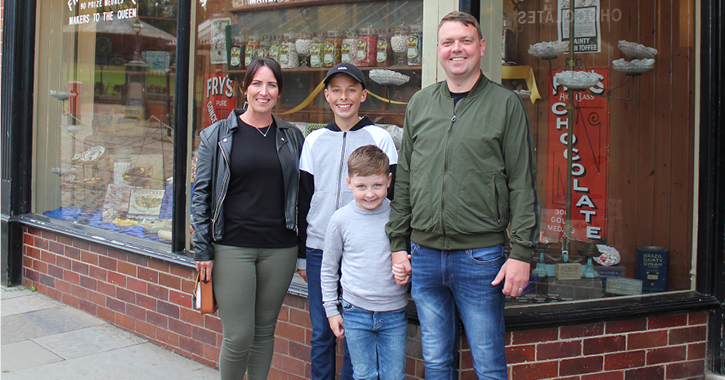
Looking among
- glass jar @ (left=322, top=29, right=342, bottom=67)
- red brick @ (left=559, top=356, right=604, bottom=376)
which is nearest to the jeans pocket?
red brick @ (left=559, top=356, right=604, bottom=376)

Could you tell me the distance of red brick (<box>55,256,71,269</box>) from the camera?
217 inches

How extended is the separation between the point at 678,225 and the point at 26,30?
19.6 feet

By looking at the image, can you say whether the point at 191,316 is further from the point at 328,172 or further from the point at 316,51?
the point at 316,51

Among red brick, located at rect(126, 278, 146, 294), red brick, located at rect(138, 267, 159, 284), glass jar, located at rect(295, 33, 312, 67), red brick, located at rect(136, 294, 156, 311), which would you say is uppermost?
glass jar, located at rect(295, 33, 312, 67)

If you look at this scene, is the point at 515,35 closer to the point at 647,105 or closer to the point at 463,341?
the point at 647,105

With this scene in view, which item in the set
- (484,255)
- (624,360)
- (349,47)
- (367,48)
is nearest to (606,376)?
(624,360)

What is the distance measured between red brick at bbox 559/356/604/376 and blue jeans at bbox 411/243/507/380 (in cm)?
101

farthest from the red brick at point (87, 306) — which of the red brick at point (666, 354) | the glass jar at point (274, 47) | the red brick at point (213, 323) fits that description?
the red brick at point (666, 354)

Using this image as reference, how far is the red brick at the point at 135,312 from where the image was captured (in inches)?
189

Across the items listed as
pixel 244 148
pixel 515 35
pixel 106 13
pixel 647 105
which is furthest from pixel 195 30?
pixel 647 105

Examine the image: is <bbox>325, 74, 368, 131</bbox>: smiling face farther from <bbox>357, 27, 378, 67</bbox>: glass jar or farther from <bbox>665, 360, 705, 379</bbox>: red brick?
<bbox>665, 360, 705, 379</bbox>: red brick

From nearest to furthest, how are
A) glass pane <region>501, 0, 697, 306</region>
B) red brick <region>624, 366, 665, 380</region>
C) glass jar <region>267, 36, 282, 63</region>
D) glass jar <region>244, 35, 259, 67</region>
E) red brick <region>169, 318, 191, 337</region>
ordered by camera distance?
1. red brick <region>624, 366, 665, 380</region>
2. glass pane <region>501, 0, 697, 306</region>
3. red brick <region>169, 318, 191, 337</region>
4. glass jar <region>267, 36, 282, 63</region>
5. glass jar <region>244, 35, 259, 67</region>

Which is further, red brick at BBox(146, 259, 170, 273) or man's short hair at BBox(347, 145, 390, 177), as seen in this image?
red brick at BBox(146, 259, 170, 273)

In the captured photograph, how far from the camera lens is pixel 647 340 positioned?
3629 mm
